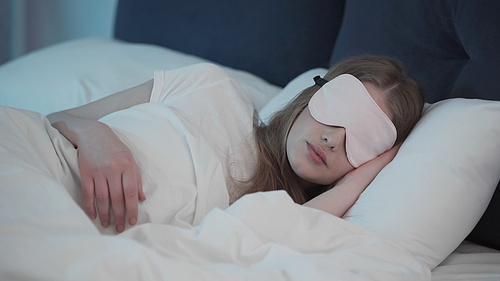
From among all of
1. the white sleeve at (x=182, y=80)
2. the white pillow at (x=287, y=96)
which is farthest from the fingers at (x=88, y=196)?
the white pillow at (x=287, y=96)

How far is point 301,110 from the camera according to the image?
100 cm

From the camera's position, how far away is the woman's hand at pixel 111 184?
701mm

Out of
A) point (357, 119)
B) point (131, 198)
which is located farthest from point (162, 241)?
point (357, 119)

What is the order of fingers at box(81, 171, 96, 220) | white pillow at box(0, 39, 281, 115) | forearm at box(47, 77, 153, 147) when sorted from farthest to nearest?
white pillow at box(0, 39, 281, 115) → forearm at box(47, 77, 153, 147) → fingers at box(81, 171, 96, 220)

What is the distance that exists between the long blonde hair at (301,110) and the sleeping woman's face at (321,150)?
0.04 metres

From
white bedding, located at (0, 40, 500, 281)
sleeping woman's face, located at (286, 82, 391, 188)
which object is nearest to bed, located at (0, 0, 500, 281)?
white bedding, located at (0, 40, 500, 281)

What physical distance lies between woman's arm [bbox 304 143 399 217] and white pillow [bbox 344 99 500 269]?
3cm

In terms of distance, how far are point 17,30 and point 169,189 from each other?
7.26 ft

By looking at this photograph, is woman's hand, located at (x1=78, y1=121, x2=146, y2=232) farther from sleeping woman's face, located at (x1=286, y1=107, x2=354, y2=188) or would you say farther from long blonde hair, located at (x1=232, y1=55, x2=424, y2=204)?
sleeping woman's face, located at (x1=286, y1=107, x2=354, y2=188)

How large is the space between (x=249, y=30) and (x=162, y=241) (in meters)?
1.28

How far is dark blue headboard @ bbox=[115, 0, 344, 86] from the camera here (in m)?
1.59

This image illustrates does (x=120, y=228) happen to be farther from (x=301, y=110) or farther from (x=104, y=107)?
(x=301, y=110)

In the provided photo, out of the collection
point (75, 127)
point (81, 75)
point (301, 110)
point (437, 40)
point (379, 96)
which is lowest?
point (81, 75)

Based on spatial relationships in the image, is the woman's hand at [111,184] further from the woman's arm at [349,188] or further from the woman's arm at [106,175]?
the woman's arm at [349,188]
